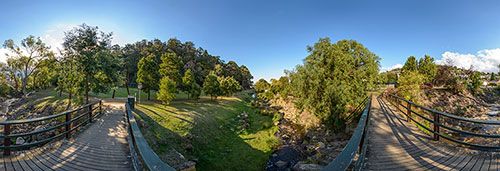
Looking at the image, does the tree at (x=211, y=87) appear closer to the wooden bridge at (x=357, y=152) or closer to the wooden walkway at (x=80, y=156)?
the wooden walkway at (x=80, y=156)

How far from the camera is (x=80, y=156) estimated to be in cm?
460

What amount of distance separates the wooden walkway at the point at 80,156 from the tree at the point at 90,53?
1072 cm

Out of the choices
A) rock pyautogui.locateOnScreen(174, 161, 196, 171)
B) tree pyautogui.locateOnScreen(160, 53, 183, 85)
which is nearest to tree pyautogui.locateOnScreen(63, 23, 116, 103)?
tree pyautogui.locateOnScreen(160, 53, 183, 85)

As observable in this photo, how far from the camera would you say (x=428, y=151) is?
417 cm

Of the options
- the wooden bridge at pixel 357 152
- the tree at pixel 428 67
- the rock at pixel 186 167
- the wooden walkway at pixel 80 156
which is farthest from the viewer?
the tree at pixel 428 67

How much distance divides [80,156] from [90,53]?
13214 mm

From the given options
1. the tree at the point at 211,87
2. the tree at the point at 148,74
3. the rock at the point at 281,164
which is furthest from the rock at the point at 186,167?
the tree at the point at 211,87

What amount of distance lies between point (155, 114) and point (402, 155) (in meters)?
16.1

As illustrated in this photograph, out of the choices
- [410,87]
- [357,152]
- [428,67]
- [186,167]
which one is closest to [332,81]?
[357,152]

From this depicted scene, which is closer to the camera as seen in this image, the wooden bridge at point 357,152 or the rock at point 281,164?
the wooden bridge at point 357,152

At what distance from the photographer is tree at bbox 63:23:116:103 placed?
13.8 metres

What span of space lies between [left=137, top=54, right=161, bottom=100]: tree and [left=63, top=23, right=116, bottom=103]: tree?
5.92m

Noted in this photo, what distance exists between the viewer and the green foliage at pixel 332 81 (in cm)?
1097

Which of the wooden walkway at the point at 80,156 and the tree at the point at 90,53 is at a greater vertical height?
the tree at the point at 90,53
